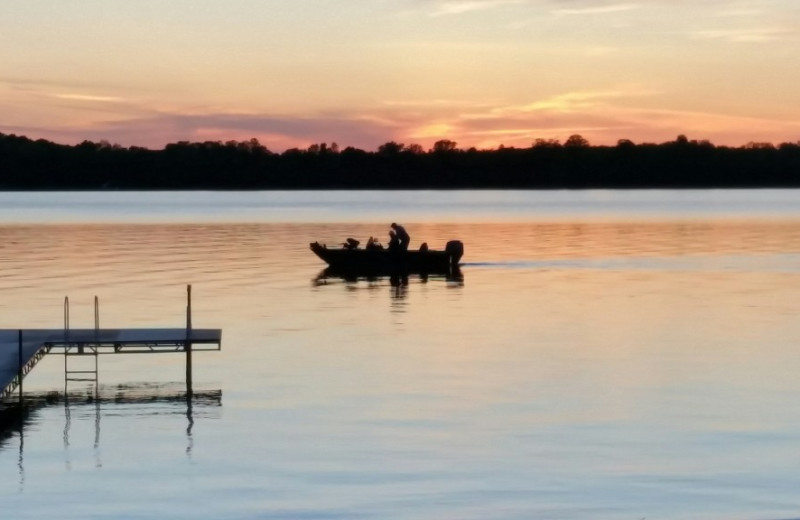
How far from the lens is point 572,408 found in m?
25.6

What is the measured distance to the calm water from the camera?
18.9 m

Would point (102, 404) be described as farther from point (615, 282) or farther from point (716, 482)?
point (615, 282)

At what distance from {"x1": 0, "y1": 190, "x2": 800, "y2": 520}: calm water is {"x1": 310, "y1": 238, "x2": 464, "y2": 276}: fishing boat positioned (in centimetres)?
94

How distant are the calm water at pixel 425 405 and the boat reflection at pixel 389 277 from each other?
64cm

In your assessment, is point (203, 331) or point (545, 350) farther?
point (545, 350)

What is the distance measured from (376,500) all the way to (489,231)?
9778 cm

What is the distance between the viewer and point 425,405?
26047 millimetres

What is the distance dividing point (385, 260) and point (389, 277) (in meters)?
2.31

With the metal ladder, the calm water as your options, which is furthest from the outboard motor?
the metal ladder

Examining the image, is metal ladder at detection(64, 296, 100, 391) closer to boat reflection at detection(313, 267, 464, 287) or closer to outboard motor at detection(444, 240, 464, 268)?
boat reflection at detection(313, 267, 464, 287)

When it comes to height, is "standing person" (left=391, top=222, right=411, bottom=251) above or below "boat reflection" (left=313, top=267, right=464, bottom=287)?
above

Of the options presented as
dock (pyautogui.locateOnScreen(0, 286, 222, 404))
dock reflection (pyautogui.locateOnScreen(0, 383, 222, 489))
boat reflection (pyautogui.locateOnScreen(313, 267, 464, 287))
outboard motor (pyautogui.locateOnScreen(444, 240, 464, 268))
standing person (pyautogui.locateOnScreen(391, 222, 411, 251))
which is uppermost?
standing person (pyautogui.locateOnScreen(391, 222, 411, 251))

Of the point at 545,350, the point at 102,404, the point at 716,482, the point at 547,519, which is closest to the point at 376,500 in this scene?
the point at 547,519

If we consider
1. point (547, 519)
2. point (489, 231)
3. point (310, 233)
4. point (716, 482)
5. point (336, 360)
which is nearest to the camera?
point (547, 519)
